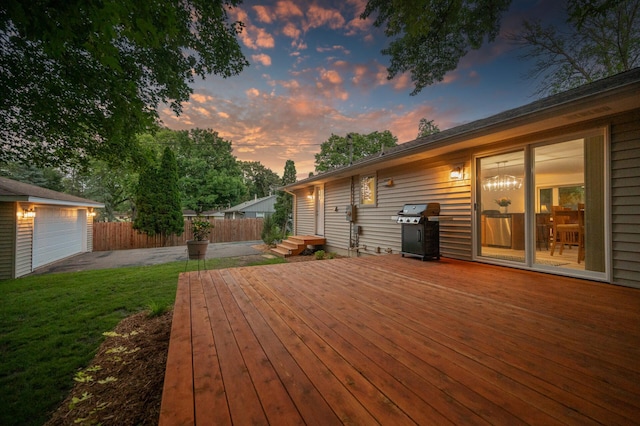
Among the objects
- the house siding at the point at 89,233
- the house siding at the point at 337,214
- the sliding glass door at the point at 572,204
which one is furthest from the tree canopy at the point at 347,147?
the house siding at the point at 89,233

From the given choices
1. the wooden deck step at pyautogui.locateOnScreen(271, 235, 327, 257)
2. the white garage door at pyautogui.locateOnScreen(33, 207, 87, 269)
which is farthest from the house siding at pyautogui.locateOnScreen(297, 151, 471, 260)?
the white garage door at pyautogui.locateOnScreen(33, 207, 87, 269)

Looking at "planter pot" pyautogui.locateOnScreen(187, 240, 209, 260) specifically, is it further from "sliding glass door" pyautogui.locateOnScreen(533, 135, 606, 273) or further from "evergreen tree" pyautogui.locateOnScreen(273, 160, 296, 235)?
"evergreen tree" pyautogui.locateOnScreen(273, 160, 296, 235)

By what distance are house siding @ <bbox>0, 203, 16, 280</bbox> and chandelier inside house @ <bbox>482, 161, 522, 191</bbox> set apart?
11.8 meters

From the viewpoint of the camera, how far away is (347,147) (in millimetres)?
21594

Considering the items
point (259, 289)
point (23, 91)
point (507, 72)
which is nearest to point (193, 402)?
point (259, 289)

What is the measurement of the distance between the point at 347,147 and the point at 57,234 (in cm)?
1853

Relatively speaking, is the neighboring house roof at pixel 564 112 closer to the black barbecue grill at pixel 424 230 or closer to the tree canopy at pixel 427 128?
the black barbecue grill at pixel 424 230

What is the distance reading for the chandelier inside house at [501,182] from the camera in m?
4.79

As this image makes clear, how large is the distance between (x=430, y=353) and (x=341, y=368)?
0.60 meters

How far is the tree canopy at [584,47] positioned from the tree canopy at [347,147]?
13.0 meters

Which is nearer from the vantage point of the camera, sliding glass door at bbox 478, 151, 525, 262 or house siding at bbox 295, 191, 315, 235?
sliding glass door at bbox 478, 151, 525, 262

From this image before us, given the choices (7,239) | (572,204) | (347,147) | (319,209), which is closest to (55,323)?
(7,239)

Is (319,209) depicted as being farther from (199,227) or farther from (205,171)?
(205,171)

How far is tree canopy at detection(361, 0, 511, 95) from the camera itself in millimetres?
4036
